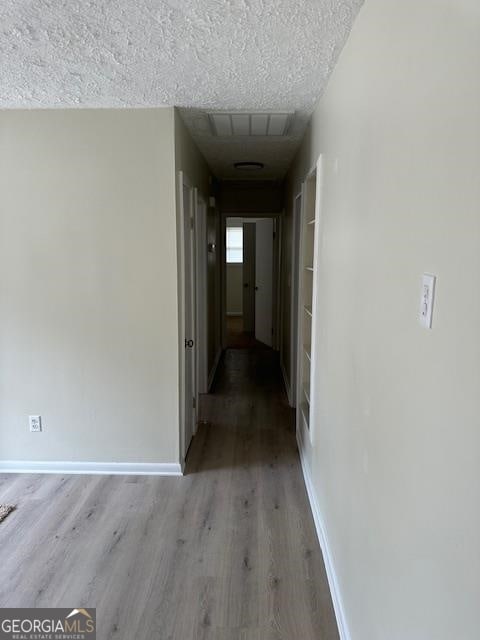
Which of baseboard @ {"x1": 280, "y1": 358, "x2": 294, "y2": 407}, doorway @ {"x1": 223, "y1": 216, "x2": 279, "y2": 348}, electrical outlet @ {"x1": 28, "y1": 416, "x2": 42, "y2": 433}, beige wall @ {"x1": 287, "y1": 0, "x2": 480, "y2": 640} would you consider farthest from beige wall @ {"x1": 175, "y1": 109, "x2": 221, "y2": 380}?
electrical outlet @ {"x1": 28, "y1": 416, "x2": 42, "y2": 433}

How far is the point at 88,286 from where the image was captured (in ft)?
9.36

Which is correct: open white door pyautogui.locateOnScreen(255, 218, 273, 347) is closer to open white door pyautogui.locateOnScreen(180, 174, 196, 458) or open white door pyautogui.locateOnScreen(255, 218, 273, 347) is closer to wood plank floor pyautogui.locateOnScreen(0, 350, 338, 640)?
open white door pyautogui.locateOnScreen(180, 174, 196, 458)

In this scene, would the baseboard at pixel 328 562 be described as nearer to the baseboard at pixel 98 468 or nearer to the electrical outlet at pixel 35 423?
the baseboard at pixel 98 468

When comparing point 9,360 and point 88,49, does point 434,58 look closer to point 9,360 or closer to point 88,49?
point 88,49

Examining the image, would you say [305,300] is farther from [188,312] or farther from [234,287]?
[234,287]

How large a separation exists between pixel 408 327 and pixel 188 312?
7.71 ft

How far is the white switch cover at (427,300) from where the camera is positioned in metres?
0.89

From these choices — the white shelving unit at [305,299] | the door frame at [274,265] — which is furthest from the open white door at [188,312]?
the door frame at [274,265]

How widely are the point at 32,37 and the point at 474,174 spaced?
6.23 ft

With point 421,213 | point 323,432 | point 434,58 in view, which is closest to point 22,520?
point 323,432

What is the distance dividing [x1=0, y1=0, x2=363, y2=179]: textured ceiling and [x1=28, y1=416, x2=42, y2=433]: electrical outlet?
203 centimetres

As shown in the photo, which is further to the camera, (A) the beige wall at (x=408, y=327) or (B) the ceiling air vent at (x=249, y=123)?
(B) the ceiling air vent at (x=249, y=123)

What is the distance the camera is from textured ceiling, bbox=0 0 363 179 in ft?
5.14

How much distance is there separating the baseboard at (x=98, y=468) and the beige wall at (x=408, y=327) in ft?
4.79
